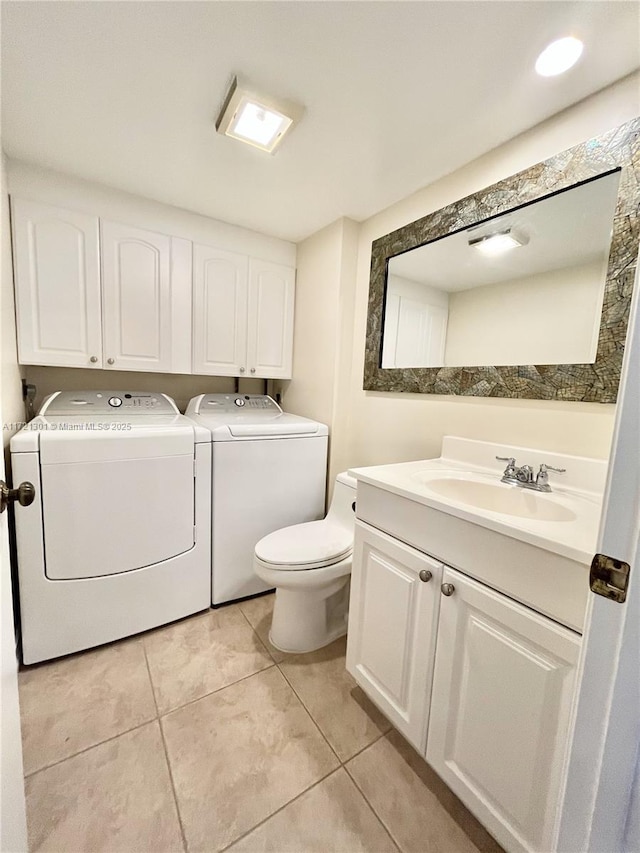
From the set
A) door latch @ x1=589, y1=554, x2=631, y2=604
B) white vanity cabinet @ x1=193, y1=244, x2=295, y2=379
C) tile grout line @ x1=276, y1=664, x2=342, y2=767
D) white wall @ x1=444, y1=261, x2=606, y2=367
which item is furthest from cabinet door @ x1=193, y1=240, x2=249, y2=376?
door latch @ x1=589, y1=554, x2=631, y2=604

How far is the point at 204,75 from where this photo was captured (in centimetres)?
111

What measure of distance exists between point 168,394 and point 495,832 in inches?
95.9

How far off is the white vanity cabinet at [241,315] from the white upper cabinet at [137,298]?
0.56 feet

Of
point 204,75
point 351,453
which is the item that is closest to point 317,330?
point 351,453

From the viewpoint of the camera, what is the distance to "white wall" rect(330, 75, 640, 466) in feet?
3.64

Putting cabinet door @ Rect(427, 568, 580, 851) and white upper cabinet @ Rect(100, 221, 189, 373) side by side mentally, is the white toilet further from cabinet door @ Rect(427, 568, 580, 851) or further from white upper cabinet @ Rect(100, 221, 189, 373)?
white upper cabinet @ Rect(100, 221, 189, 373)

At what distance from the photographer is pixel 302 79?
3.63ft

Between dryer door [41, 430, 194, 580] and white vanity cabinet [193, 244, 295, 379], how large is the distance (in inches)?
30.5

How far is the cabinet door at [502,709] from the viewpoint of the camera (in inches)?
28.8

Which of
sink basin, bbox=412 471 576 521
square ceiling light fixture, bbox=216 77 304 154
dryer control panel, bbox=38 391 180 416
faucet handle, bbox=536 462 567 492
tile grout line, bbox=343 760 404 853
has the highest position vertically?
square ceiling light fixture, bbox=216 77 304 154

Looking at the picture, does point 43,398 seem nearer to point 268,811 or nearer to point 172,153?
point 172,153

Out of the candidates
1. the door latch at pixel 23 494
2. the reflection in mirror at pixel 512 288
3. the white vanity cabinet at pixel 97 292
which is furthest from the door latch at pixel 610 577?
the white vanity cabinet at pixel 97 292

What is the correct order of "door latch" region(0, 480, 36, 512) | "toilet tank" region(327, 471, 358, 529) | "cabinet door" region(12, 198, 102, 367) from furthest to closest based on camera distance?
1. "toilet tank" region(327, 471, 358, 529)
2. "cabinet door" region(12, 198, 102, 367)
3. "door latch" region(0, 480, 36, 512)

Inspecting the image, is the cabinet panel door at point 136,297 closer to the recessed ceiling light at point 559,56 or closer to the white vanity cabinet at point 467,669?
the white vanity cabinet at point 467,669
